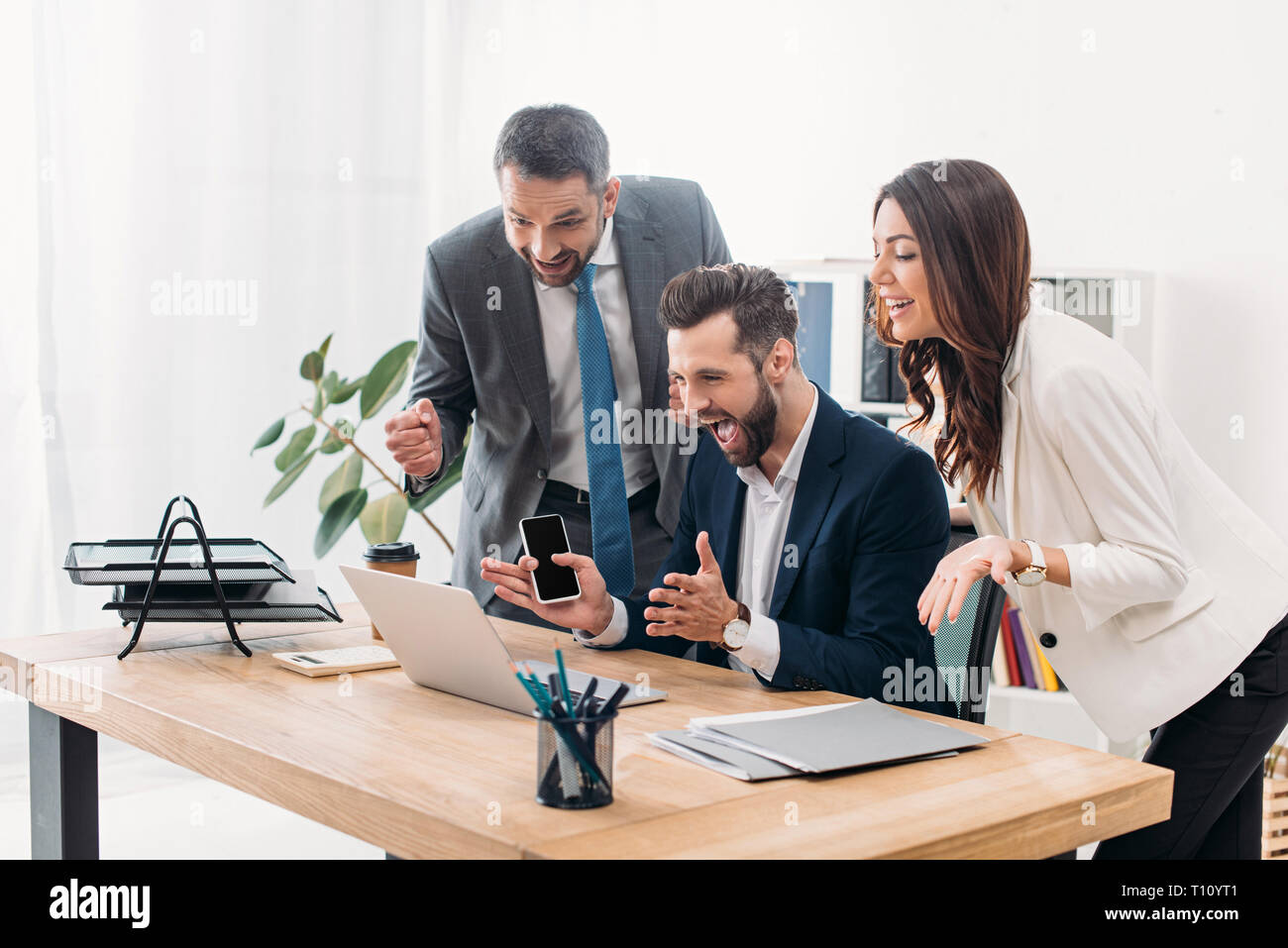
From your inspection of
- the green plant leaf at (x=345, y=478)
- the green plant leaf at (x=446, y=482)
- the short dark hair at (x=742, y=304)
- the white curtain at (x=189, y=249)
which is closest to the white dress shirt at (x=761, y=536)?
the short dark hair at (x=742, y=304)

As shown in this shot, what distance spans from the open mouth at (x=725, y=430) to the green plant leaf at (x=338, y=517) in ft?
5.95

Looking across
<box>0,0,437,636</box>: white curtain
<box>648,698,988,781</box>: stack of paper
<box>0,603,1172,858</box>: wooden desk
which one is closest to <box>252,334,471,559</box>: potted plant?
<box>0,0,437,636</box>: white curtain

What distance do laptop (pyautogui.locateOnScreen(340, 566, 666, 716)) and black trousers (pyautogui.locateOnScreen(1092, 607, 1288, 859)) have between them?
823 mm

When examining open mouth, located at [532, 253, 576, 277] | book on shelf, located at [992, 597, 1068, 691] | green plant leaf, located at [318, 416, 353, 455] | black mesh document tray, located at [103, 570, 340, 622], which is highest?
open mouth, located at [532, 253, 576, 277]

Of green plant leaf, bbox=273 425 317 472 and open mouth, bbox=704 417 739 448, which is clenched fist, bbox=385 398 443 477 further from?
green plant leaf, bbox=273 425 317 472

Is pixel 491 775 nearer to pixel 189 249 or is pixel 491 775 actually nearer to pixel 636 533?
pixel 636 533

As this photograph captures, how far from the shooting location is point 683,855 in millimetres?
1164

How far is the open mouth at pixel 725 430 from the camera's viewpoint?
205 cm

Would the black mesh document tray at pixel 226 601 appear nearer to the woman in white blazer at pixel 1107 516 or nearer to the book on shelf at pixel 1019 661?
the woman in white blazer at pixel 1107 516

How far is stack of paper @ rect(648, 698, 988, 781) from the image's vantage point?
141cm

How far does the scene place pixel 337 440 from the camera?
12.1 ft

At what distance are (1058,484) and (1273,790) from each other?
1441mm
